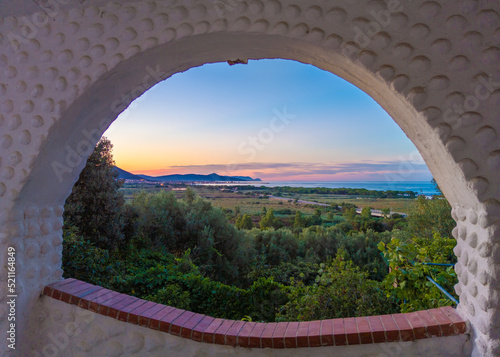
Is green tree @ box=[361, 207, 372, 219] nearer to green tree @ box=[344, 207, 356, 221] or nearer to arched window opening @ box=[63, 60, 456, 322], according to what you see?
arched window opening @ box=[63, 60, 456, 322]

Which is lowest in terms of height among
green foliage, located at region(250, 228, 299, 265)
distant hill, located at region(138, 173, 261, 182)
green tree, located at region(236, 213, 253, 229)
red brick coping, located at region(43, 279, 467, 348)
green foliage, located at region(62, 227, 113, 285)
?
green foliage, located at region(250, 228, 299, 265)

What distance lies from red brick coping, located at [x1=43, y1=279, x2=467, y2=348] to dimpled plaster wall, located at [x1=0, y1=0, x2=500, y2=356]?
17 centimetres

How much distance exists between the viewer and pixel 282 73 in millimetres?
7473

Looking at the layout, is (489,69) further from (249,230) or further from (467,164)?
(249,230)

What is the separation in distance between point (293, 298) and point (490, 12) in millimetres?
3266

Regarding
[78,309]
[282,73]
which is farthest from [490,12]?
[282,73]

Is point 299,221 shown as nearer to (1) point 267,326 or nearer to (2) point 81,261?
(2) point 81,261

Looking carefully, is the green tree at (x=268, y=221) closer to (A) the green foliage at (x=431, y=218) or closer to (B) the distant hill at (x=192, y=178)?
(B) the distant hill at (x=192, y=178)

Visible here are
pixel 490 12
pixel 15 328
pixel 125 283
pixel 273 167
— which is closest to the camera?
pixel 490 12

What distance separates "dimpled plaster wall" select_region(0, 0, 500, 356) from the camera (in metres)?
1.34

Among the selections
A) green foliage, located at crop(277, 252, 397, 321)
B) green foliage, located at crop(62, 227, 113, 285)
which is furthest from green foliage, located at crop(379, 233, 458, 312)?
green foliage, located at crop(62, 227, 113, 285)

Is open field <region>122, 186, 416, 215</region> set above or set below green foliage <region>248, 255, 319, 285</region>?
above

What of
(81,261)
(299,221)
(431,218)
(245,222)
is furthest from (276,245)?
(81,261)

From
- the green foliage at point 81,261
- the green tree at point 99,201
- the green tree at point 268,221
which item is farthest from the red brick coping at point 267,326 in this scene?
the green tree at point 268,221
